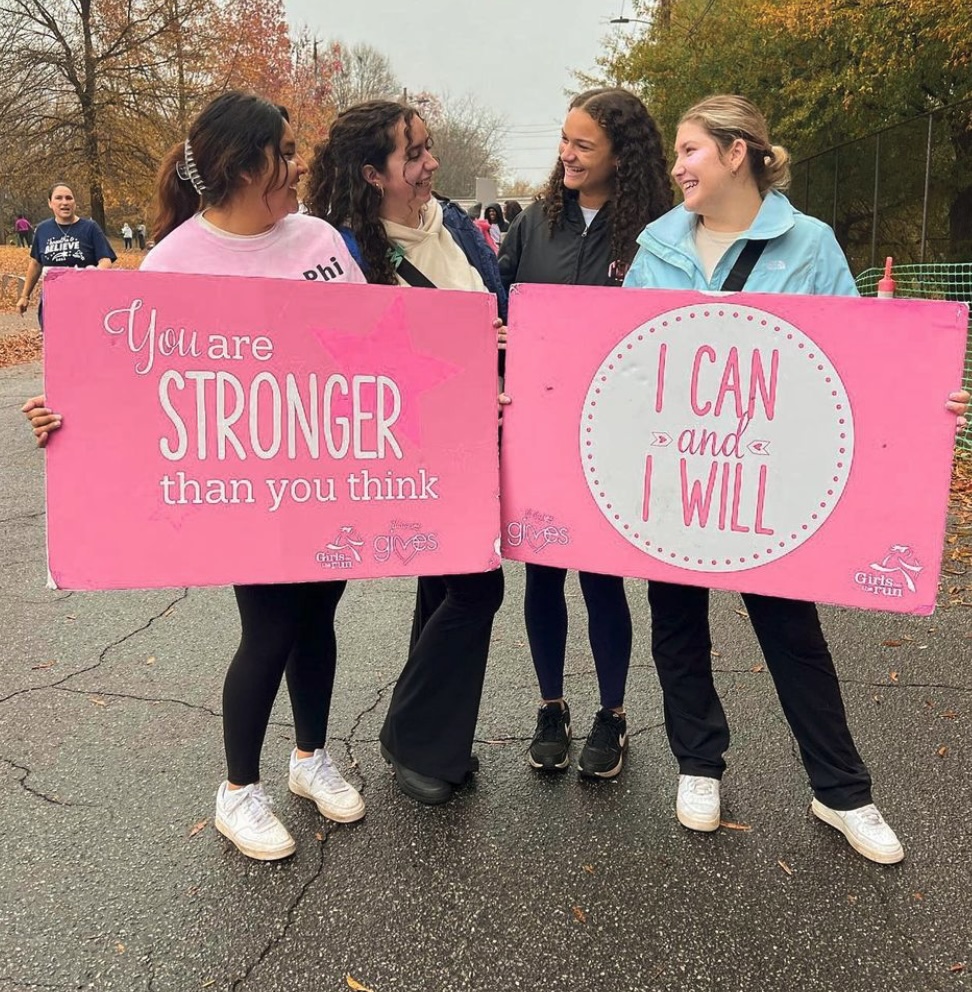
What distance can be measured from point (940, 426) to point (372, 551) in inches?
57.0

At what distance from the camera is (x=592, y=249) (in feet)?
8.76

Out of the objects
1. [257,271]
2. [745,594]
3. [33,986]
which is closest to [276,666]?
[33,986]

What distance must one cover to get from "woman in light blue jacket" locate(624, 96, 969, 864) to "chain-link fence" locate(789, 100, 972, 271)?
381 inches

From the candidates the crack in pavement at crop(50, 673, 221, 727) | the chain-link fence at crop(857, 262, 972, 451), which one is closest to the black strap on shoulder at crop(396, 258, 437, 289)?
the crack in pavement at crop(50, 673, 221, 727)

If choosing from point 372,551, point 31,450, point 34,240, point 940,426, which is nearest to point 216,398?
point 372,551

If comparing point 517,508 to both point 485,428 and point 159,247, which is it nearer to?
point 485,428

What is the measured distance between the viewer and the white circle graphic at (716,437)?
220cm

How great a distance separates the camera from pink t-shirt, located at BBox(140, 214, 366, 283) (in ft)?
7.15

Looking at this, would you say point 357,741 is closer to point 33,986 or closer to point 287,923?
point 287,923

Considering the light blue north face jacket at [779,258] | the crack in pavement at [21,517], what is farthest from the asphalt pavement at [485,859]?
the crack in pavement at [21,517]

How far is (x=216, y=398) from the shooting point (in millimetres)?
2178

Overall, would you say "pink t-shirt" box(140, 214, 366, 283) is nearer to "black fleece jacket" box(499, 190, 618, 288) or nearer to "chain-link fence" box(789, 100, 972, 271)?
"black fleece jacket" box(499, 190, 618, 288)

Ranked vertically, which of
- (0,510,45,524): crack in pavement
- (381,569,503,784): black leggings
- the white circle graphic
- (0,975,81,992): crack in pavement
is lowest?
(0,510,45,524): crack in pavement

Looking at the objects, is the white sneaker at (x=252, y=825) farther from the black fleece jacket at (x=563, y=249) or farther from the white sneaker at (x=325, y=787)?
the black fleece jacket at (x=563, y=249)
